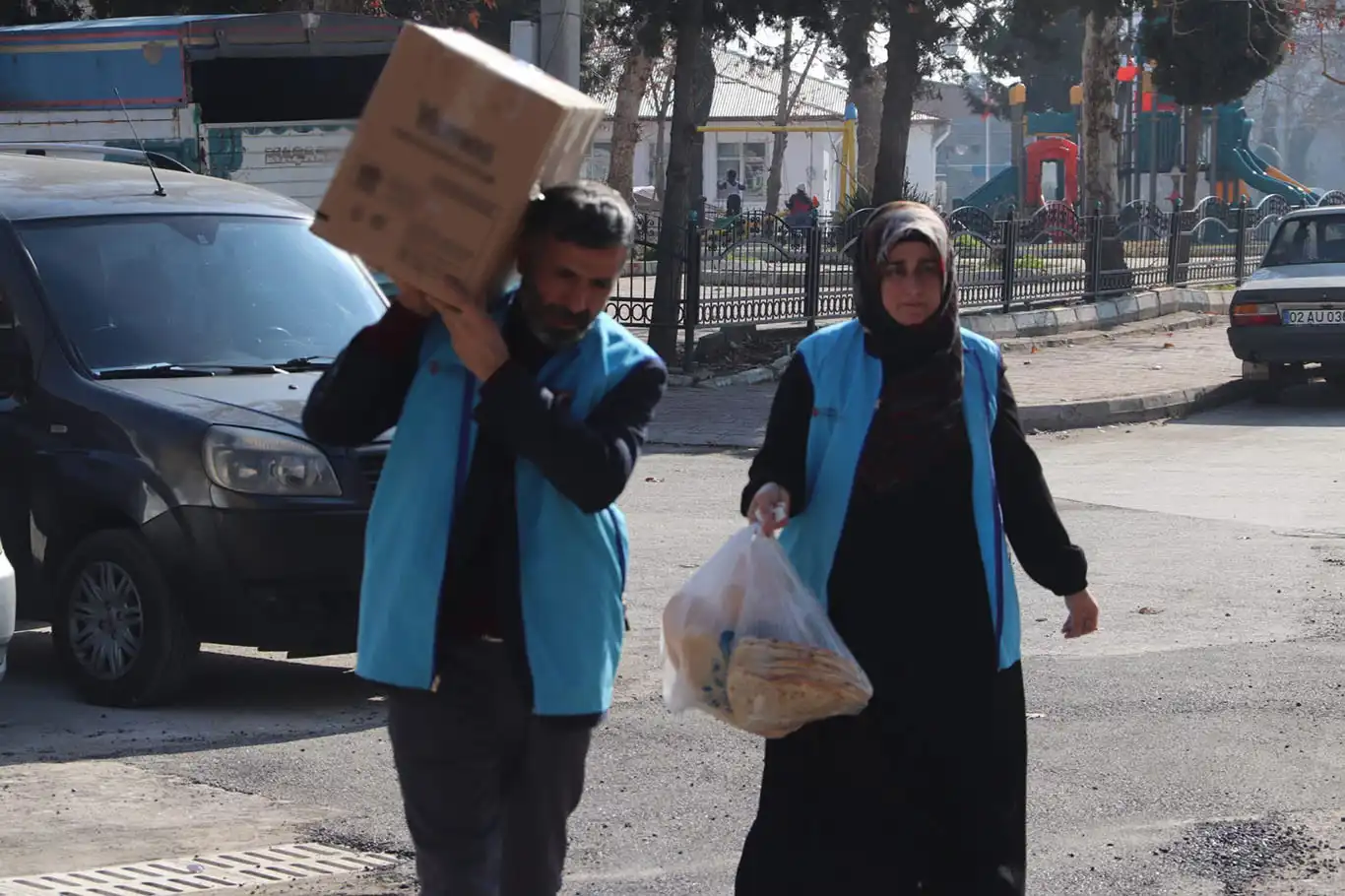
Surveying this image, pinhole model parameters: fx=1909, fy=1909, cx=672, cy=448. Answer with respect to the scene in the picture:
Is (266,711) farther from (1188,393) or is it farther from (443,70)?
(1188,393)

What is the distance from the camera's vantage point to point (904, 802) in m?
3.76

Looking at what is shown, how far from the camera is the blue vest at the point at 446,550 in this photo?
2.98 meters

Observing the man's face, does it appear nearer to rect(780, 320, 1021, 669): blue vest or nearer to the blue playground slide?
rect(780, 320, 1021, 669): blue vest

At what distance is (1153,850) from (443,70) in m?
3.07

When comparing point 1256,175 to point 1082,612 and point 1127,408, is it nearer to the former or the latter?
point 1127,408

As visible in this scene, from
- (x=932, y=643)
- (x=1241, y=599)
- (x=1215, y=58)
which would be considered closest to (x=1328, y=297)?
(x=1241, y=599)

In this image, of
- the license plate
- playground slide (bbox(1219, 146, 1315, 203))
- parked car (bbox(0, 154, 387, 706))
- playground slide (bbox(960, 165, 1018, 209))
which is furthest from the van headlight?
playground slide (bbox(960, 165, 1018, 209))

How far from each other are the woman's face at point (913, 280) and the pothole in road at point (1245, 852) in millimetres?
1880

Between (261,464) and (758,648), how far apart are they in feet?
10.2

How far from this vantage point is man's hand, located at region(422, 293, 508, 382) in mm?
2891

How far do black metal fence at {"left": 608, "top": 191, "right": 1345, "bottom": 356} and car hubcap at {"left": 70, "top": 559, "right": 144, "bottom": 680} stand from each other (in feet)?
31.3

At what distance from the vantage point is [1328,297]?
15.6 m

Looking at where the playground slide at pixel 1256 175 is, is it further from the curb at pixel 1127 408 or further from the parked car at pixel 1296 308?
the curb at pixel 1127 408

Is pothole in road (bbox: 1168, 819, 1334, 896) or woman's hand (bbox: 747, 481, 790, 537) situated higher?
woman's hand (bbox: 747, 481, 790, 537)
